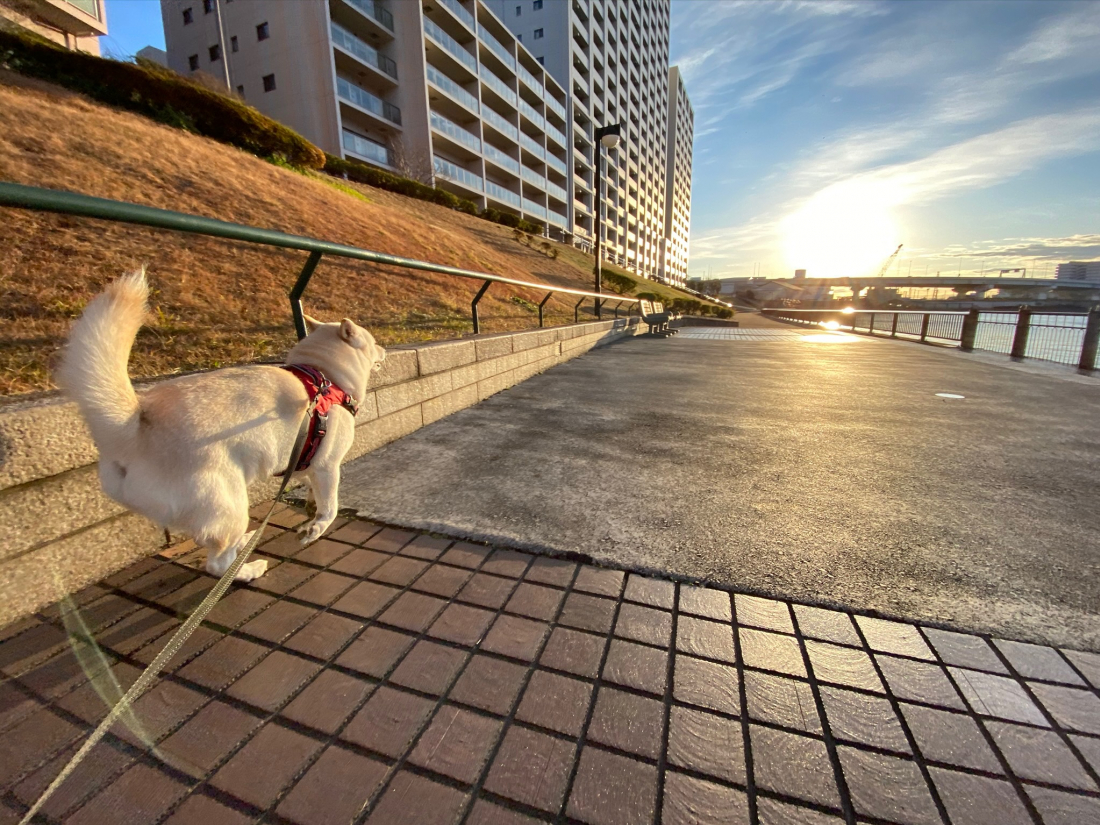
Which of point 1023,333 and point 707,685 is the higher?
point 1023,333

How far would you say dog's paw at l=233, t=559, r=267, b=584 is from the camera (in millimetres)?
1894

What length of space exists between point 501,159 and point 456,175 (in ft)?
24.3

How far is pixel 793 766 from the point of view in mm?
1176

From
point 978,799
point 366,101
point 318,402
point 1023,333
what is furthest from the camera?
point 366,101

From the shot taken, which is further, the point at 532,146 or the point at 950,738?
the point at 532,146

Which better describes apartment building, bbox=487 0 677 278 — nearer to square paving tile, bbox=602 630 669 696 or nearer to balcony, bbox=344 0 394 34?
balcony, bbox=344 0 394 34

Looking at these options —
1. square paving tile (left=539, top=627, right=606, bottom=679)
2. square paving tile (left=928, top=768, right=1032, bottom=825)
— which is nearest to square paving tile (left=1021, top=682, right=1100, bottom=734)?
square paving tile (left=928, top=768, right=1032, bottom=825)

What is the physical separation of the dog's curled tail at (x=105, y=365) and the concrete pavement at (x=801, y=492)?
3.93 feet

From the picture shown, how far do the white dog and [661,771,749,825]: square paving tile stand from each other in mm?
1608

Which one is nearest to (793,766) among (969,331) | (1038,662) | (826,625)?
(826,625)

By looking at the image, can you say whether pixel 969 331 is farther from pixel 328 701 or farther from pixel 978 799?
pixel 328 701

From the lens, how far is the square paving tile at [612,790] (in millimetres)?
1072

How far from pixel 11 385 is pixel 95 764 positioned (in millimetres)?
2058

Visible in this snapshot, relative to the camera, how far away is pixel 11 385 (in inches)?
86.7
